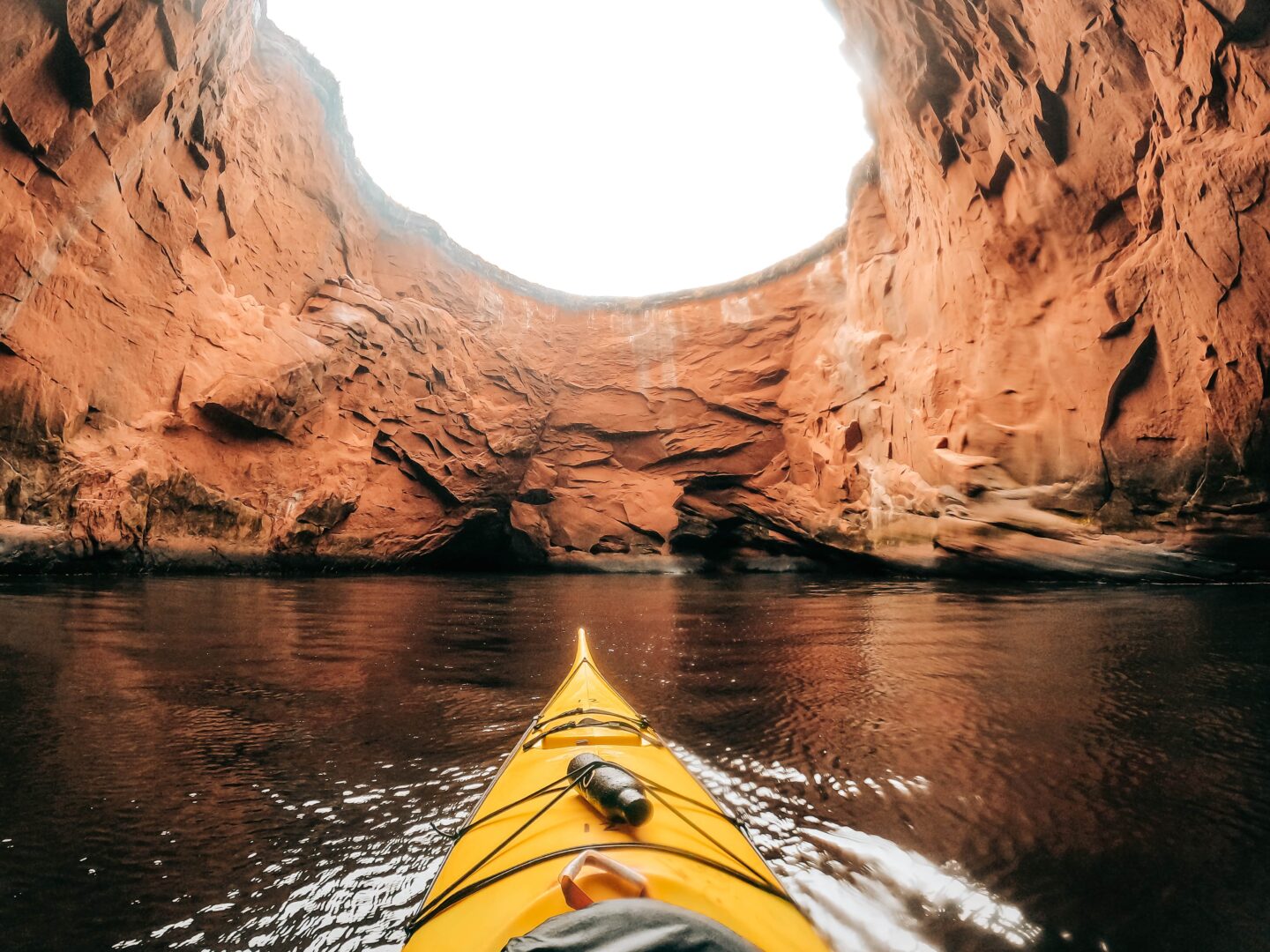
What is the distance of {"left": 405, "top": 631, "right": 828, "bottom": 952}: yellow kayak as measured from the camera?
1.32m

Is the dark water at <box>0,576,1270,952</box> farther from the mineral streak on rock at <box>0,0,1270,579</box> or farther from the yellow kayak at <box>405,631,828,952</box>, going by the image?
the mineral streak on rock at <box>0,0,1270,579</box>

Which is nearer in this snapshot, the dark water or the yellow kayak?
the yellow kayak

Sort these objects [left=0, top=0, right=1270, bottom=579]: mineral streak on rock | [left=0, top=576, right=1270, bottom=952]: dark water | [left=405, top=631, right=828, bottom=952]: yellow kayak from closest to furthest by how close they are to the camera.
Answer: [left=405, top=631, right=828, bottom=952]: yellow kayak → [left=0, top=576, right=1270, bottom=952]: dark water → [left=0, top=0, right=1270, bottom=579]: mineral streak on rock

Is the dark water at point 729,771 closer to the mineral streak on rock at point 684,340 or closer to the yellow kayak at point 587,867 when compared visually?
the yellow kayak at point 587,867

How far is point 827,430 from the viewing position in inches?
755

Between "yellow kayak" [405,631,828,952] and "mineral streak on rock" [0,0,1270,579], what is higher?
"mineral streak on rock" [0,0,1270,579]

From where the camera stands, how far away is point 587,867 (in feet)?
4.60

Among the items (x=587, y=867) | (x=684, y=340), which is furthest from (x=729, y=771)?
(x=684, y=340)

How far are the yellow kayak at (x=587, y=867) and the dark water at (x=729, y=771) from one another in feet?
1.07

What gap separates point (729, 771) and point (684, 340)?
23.2 metres

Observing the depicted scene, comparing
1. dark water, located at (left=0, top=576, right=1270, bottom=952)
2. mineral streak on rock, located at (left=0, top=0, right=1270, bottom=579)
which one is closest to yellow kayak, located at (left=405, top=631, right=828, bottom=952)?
dark water, located at (left=0, top=576, right=1270, bottom=952)

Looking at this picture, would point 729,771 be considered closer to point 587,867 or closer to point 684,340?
point 587,867

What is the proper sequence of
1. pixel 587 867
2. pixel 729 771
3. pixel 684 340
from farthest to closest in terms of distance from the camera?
pixel 684 340 < pixel 729 771 < pixel 587 867

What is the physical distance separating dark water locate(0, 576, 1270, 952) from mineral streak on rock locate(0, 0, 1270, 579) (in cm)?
615
